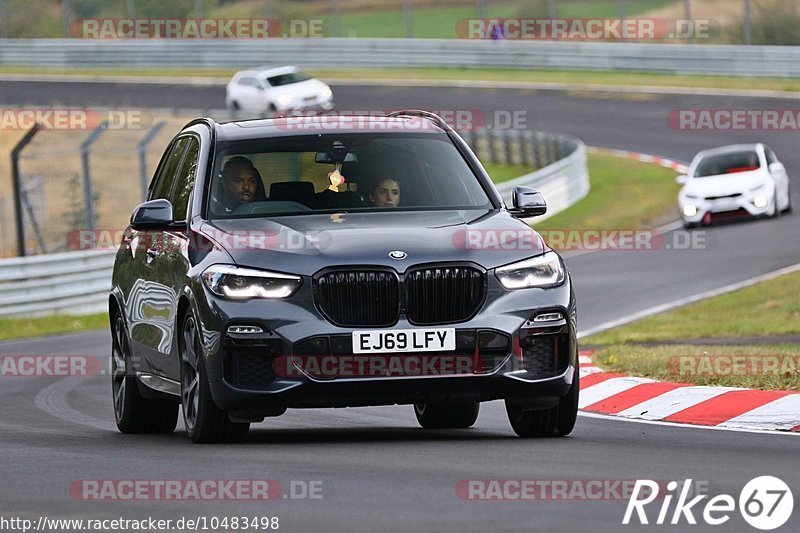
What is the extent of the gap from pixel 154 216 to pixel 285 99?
138ft

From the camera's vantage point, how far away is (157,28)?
206 feet

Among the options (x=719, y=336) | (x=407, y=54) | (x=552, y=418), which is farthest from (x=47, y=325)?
(x=407, y=54)

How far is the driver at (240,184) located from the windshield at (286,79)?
42446 mm

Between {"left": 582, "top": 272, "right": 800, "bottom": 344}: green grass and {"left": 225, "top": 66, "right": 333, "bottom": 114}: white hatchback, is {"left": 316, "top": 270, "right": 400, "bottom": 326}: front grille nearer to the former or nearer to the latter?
{"left": 582, "top": 272, "right": 800, "bottom": 344}: green grass

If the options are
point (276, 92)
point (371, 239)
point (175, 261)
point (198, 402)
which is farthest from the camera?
point (276, 92)

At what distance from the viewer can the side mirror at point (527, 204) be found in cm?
981

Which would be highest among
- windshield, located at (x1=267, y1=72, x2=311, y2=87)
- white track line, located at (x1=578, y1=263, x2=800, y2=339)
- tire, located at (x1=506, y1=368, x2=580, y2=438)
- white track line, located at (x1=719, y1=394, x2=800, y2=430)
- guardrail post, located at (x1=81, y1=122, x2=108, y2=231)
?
tire, located at (x1=506, y1=368, x2=580, y2=438)

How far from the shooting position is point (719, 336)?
16.5 m

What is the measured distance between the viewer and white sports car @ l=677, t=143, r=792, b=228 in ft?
97.6

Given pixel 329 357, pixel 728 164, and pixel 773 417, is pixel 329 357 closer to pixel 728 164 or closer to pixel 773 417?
pixel 773 417

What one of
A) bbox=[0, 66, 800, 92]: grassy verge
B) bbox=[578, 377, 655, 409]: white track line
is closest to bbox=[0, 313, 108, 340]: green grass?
bbox=[578, 377, 655, 409]: white track line

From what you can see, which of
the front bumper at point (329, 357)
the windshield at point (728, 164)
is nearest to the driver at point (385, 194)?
the front bumper at point (329, 357)

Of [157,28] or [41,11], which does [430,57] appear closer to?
[157,28]

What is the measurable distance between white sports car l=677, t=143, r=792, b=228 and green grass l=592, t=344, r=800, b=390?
14586mm
